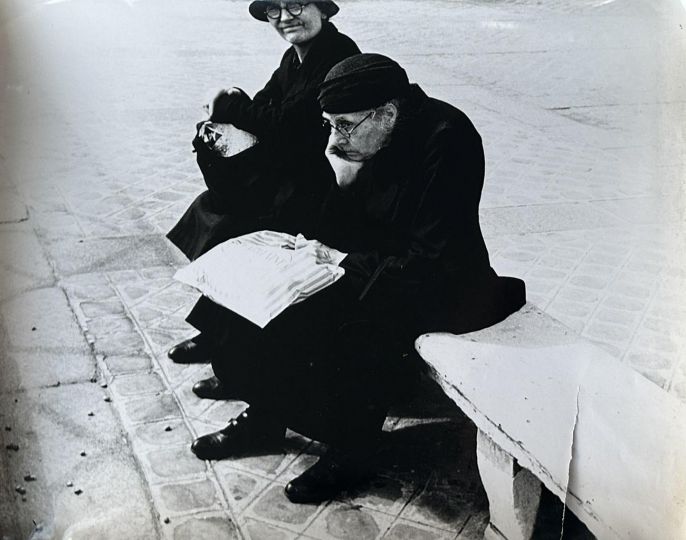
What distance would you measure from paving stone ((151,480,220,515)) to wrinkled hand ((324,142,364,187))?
0.79 m

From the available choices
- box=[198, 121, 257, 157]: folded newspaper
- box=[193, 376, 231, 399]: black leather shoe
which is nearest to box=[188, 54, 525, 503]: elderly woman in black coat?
box=[193, 376, 231, 399]: black leather shoe

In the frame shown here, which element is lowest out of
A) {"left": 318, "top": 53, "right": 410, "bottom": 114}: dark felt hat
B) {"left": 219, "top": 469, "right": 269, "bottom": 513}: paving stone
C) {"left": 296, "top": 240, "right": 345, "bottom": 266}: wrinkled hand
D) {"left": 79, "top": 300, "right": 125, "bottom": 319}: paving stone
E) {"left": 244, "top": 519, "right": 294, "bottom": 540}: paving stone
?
{"left": 244, "top": 519, "right": 294, "bottom": 540}: paving stone

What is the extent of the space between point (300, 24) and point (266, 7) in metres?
0.09

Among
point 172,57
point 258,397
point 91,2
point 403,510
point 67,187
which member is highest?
point 91,2

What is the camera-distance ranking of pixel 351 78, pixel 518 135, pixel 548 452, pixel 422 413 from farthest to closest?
pixel 422 413, pixel 518 135, pixel 351 78, pixel 548 452

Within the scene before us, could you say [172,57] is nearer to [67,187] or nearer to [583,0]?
[67,187]

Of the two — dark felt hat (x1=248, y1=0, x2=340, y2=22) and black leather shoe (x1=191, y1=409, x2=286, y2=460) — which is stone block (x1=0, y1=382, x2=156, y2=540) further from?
dark felt hat (x1=248, y1=0, x2=340, y2=22)

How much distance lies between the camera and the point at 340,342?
6.78 feet

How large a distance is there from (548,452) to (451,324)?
0.38 meters

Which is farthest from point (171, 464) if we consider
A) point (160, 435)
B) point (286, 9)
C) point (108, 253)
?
point (286, 9)

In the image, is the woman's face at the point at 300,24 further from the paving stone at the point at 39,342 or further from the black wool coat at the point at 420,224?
the paving stone at the point at 39,342

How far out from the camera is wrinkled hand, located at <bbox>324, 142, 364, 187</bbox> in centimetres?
205

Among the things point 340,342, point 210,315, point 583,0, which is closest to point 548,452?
point 340,342

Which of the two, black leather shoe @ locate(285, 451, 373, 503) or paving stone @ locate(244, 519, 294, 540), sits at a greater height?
black leather shoe @ locate(285, 451, 373, 503)
